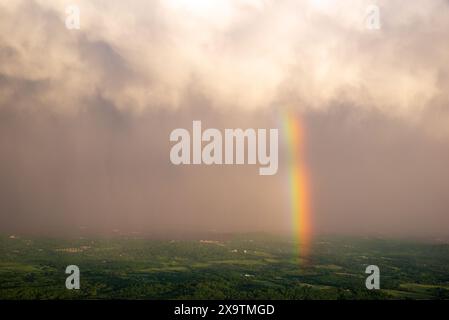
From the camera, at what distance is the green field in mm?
52750

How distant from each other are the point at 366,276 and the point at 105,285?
4395 centimetres

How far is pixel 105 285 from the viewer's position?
57.3 m

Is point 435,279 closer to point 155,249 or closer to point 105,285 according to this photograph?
point 105,285

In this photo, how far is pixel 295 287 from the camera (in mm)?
56656

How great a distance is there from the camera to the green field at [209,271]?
52750 millimetres

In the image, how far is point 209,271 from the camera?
6875 cm

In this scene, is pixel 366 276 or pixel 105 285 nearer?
pixel 105 285
